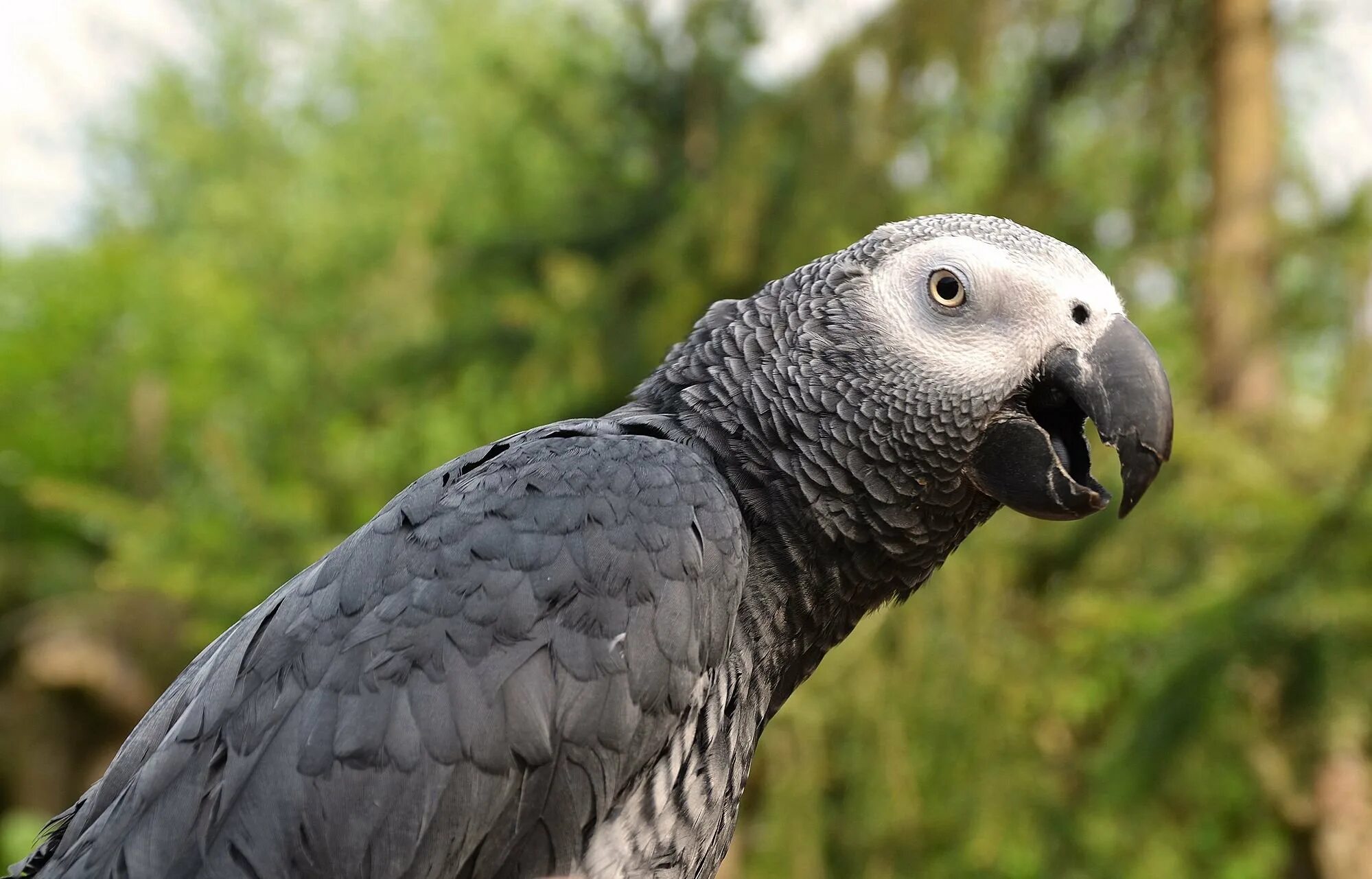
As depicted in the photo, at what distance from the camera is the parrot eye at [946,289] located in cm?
212

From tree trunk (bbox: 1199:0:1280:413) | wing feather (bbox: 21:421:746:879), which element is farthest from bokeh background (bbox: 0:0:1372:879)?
wing feather (bbox: 21:421:746:879)

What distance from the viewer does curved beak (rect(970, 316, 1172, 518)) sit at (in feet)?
6.55

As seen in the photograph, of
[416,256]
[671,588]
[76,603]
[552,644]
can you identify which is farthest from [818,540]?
[76,603]

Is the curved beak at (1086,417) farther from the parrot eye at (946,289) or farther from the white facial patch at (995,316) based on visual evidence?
the parrot eye at (946,289)

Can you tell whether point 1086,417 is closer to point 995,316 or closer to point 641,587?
point 995,316

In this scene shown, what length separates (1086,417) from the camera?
213 centimetres

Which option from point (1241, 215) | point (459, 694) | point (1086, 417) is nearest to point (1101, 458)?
point (1241, 215)

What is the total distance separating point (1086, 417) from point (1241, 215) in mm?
3882

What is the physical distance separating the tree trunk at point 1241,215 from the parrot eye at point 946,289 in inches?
137

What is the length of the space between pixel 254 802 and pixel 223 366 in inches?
537

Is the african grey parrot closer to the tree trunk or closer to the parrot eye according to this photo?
the parrot eye

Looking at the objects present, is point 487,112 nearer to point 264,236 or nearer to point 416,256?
point 416,256

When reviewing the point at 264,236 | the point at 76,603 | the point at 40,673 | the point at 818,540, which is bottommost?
the point at 818,540

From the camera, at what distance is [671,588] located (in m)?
1.87
